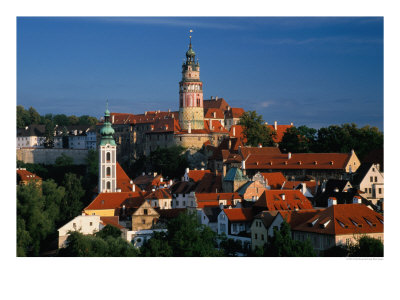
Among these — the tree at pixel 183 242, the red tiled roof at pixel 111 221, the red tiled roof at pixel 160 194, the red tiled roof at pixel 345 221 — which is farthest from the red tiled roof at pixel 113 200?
the red tiled roof at pixel 345 221

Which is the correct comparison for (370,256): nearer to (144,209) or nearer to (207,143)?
(144,209)

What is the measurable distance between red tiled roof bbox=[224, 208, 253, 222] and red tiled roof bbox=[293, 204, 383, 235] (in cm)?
439

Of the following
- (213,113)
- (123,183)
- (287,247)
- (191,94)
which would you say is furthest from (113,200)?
(213,113)

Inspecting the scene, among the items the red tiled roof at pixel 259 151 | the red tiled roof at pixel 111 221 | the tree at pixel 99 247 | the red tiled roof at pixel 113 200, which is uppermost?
the red tiled roof at pixel 259 151

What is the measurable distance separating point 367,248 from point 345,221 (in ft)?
9.38

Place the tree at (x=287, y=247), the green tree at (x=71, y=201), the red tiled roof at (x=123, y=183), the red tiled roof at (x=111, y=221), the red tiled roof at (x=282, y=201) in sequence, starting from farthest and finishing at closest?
the red tiled roof at (x=123, y=183), the green tree at (x=71, y=201), the red tiled roof at (x=111, y=221), the red tiled roof at (x=282, y=201), the tree at (x=287, y=247)

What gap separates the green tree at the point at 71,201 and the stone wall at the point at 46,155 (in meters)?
14.6

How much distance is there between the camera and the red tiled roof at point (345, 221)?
27.5m

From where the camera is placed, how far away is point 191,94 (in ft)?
200

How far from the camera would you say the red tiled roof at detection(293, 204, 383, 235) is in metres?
27.5

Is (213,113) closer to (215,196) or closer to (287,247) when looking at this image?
(215,196)

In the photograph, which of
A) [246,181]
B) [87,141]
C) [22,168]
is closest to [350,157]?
[246,181]

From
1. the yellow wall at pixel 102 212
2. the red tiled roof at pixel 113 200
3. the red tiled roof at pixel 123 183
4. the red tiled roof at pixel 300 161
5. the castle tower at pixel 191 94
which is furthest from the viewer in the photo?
the castle tower at pixel 191 94

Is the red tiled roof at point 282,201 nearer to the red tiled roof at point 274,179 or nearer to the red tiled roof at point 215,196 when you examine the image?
the red tiled roof at point 215,196
